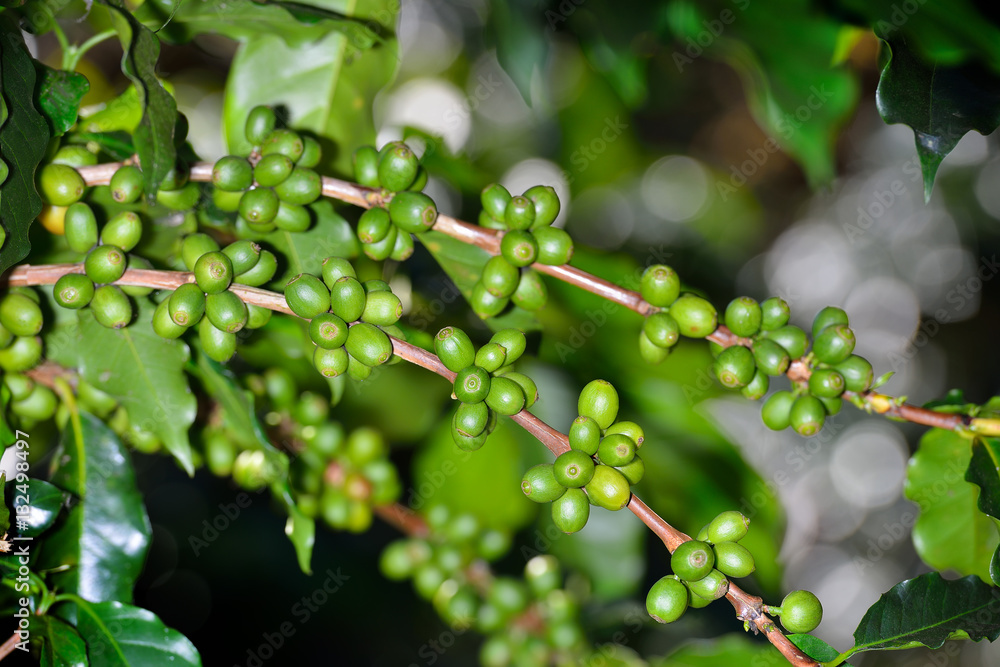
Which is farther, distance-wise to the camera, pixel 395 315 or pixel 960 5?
pixel 960 5

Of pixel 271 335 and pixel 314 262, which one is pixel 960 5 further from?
pixel 271 335

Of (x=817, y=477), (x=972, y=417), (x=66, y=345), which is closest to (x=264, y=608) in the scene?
(x=66, y=345)

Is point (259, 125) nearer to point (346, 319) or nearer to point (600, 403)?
point (346, 319)

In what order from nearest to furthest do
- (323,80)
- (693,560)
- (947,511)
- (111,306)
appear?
(693,560) → (111,306) → (947,511) → (323,80)

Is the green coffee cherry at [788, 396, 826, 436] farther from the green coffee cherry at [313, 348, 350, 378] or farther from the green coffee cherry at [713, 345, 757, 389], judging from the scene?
the green coffee cherry at [313, 348, 350, 378]

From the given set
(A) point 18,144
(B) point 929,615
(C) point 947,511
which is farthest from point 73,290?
(C) point 947,511

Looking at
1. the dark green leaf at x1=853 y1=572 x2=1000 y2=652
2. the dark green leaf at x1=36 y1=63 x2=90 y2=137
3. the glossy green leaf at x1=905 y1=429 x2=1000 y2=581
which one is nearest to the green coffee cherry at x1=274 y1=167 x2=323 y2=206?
the dark green leaf at x1=36 y1=63 x2=90 y2=137

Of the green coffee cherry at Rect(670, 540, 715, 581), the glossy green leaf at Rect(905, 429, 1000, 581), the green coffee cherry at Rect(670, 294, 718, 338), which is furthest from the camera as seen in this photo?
the glossy green leaf at Rect(905, 429, 1000, 581)
